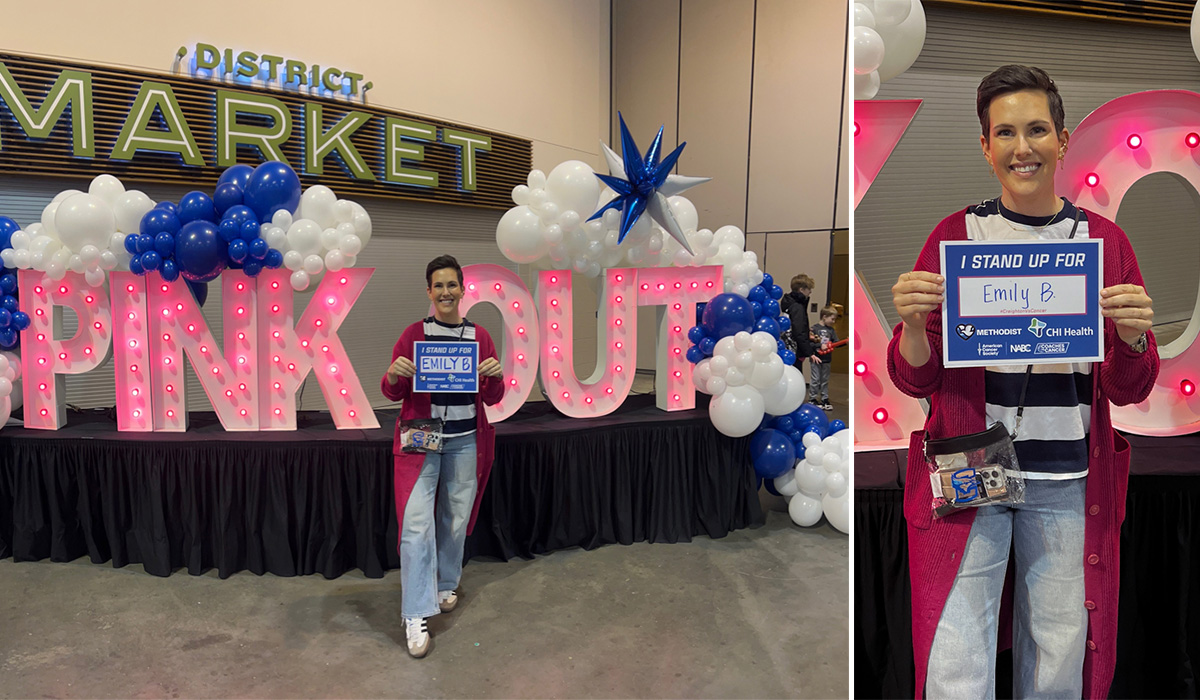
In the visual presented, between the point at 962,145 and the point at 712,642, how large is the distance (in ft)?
7.18

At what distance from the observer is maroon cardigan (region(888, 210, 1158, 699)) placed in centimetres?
164

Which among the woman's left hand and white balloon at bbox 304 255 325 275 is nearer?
the woman's left hand

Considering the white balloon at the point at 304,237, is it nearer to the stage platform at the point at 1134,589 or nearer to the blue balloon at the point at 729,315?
the blue balloon at the point at 729,315

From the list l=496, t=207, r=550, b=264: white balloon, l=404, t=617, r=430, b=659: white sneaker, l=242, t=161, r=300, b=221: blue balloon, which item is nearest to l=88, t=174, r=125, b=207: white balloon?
l=242, t=161, r=300, b=221: blue balloon

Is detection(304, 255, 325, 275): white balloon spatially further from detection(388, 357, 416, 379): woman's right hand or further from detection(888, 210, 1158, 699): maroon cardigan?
detection(888, 210, 1158, 699): maroon cardigan

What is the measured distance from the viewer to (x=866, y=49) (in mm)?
2467

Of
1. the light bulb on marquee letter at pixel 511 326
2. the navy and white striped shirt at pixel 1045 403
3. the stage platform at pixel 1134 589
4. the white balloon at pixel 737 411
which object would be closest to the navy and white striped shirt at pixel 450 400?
the light bulb on marquee letter at pixel 511 326

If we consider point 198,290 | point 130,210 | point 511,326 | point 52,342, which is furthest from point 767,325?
point 52,342

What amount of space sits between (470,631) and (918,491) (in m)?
2.00

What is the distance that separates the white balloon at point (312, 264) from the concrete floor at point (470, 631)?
4.87 ft

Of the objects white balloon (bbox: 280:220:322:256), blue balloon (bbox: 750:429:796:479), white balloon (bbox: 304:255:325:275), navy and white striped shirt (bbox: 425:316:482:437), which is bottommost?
blue balloon (bbox: 750:429:796:479)

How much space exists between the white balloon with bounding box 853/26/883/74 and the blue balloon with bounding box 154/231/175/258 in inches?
123

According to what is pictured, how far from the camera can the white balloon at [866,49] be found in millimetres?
2445

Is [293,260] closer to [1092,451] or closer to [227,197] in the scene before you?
[227,197]
